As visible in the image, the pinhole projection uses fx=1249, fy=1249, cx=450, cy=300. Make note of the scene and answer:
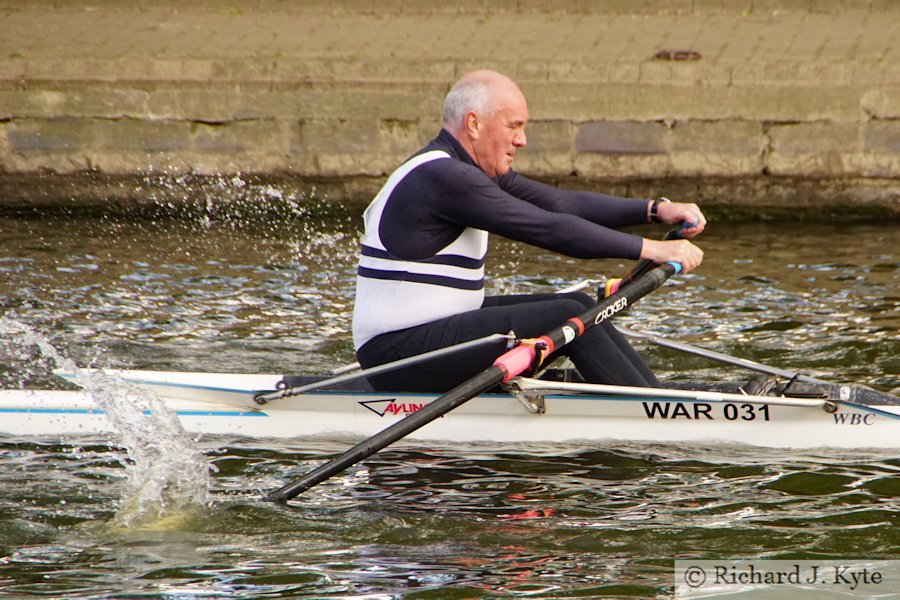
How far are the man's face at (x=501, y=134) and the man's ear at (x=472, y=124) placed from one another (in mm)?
12

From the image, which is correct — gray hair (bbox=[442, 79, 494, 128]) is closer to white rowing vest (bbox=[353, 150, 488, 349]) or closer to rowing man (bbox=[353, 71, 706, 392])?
rowing man (bbox=[353, 71, 706, 392])

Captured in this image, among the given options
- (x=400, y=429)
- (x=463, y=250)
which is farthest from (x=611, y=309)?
(x=400, y=429)

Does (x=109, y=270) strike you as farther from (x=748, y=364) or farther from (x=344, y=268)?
(x=748, y=364)

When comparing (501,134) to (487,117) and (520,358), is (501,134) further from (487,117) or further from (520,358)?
(520,358)

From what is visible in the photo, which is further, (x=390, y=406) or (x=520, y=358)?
(x=390, y=406)

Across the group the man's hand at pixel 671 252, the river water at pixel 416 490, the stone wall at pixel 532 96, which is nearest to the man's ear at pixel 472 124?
the man's hand at pixel 671 252

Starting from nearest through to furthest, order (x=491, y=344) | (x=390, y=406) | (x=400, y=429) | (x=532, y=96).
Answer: (x=400, y=429) < (x=491, y=344) < (x=390, y=406) < (x=532, y=96)

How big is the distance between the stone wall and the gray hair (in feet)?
19.0

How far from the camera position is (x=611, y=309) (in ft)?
16.6

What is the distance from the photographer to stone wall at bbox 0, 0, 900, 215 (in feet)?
35.2

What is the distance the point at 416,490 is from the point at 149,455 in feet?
3.62

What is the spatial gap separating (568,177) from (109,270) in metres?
4.10

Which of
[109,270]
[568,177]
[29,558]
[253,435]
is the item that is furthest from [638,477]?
[568,177]

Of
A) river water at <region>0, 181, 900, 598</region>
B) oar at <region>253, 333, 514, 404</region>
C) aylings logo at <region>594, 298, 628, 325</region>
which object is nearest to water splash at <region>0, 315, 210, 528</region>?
river water at <region>0, 181, 900, 598</region>
